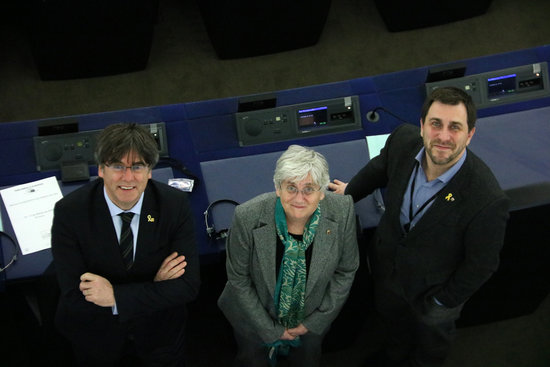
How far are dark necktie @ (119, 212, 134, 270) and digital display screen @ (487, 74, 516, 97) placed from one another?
1.94 meters

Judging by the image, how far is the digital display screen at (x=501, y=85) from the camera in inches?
120

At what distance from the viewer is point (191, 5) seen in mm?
4430

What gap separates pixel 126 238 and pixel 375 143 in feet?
4.29

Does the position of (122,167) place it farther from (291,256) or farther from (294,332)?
(294,332)

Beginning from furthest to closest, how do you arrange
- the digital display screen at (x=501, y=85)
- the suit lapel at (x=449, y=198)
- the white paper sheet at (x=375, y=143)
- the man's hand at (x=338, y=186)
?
the digital display screen at (x=501, y=85), the white paper sheet at (x=375, y=143), the man's hand at (x=338, y=186), the suit lapel at (x=449, y=198)

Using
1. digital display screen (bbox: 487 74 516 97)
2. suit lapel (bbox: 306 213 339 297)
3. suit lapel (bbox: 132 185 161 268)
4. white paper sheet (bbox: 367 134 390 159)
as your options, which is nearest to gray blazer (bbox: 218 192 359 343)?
suit lapel (bbox: 306 213 339 297)

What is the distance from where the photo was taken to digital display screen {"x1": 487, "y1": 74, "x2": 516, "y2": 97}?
120 inches

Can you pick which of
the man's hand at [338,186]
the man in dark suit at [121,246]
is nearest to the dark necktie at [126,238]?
the man in dark suit at [121,246]

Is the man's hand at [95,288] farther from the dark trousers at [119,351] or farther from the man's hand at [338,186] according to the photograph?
the man's hand at [338,186]

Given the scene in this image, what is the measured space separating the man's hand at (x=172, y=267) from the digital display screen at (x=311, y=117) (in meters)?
1.02

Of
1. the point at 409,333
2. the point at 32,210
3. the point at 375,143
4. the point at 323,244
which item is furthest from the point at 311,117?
the point at 32,210

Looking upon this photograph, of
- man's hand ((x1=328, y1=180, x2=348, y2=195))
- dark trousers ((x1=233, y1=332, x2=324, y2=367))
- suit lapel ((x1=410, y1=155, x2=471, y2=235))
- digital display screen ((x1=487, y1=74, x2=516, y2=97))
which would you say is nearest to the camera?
suit lapel ((x1=410, y1=155, x2=471, y2=235))

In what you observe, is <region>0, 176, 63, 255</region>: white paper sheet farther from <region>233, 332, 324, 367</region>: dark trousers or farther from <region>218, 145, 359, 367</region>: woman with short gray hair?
<region>233, 332, 324, 367</region>: dark trousers

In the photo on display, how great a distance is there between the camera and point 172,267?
2.18 m
